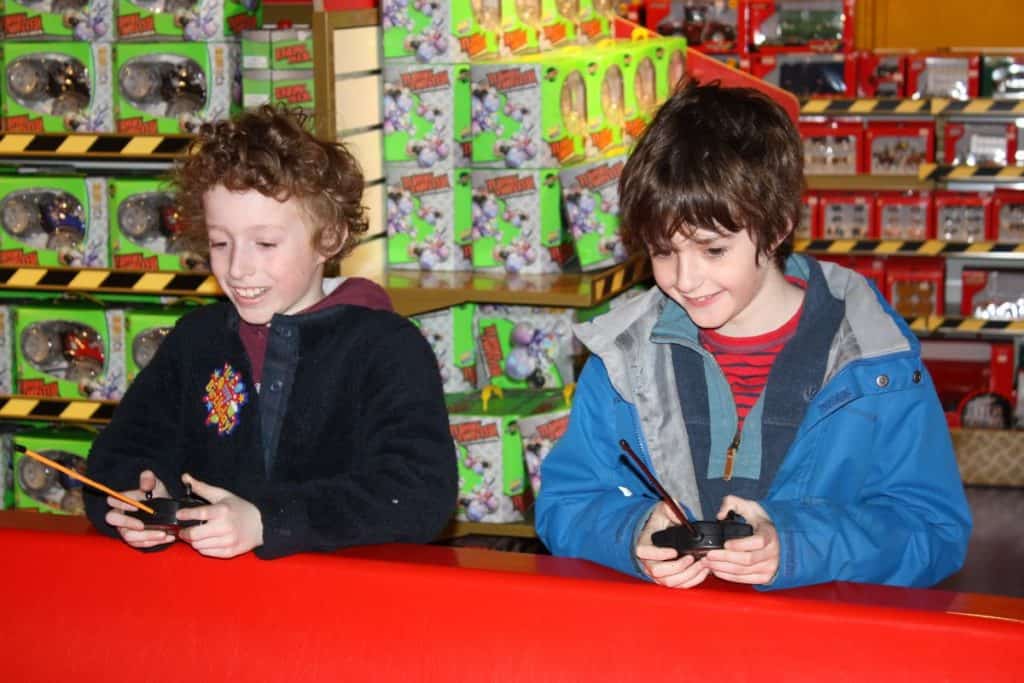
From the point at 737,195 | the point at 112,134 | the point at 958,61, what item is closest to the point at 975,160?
the point at 958,61

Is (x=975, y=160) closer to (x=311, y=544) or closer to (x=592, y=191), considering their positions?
(x=592, y=191)

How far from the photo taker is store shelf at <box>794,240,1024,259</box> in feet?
23.4

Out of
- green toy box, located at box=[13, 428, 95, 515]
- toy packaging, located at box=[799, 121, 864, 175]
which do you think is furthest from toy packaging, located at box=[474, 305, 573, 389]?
toy packaging, located at box=[799, 121, 864, 175]

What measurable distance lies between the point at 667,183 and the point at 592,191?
7.95ft

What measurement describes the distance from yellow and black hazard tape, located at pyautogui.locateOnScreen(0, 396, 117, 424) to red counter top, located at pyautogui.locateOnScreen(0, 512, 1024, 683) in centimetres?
247

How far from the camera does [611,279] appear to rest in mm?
4465

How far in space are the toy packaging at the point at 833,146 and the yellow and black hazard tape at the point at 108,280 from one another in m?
3.79

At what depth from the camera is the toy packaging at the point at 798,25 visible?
7371 millimetres

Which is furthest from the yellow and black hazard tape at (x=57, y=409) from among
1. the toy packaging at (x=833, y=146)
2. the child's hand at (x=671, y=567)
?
the toy packaging at (x=833, y=146)

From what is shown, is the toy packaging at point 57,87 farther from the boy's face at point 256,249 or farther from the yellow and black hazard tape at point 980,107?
the yellow and black hazard tape at point 980,107

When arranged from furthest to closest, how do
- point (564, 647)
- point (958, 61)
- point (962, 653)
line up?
point (958, 61), point (564, 647), point (962, 653)

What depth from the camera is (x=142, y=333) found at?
4.52 metres

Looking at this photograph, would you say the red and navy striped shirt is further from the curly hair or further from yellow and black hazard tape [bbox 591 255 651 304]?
A: yellow and black hazard tape [bbox 591 255 651 304]

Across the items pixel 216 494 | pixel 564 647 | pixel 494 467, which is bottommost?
pixel 494 467
